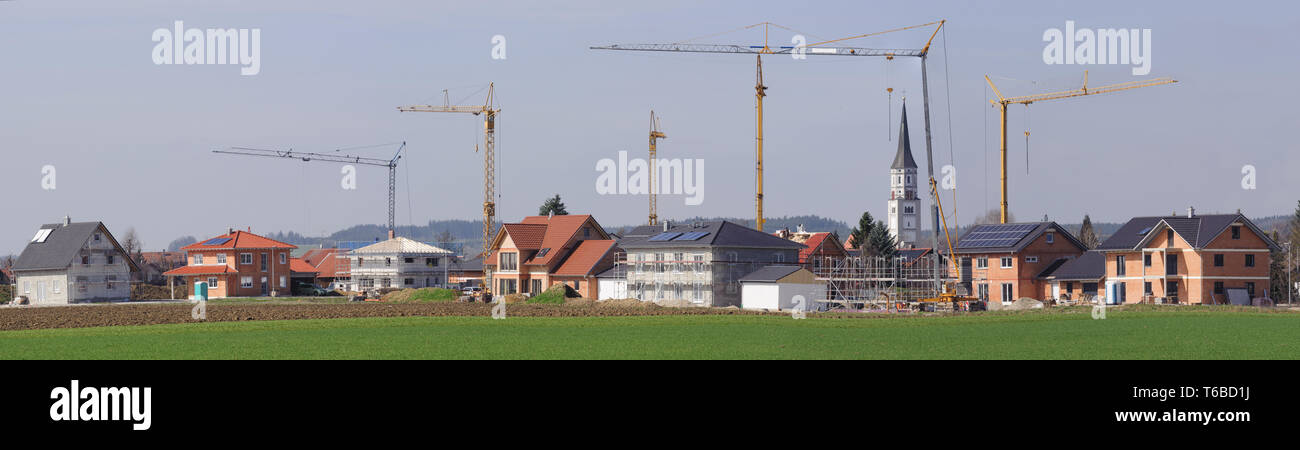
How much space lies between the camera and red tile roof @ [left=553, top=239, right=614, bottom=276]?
92812mm

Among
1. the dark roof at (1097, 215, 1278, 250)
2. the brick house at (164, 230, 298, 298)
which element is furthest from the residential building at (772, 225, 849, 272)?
the brick house at (164, 230, 298, 298)

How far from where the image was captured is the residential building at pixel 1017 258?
283 ft

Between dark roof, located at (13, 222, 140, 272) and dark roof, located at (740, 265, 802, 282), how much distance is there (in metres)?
53.7

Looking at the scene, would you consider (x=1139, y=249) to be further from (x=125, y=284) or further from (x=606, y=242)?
(x=125, y=284)

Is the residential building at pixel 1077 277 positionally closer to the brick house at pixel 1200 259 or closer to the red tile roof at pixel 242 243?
the brick house at pixel 1200 259

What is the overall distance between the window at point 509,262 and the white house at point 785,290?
26.5 metres

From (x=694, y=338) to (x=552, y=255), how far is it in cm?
5616

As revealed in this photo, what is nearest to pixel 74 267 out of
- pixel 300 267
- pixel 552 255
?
pixel 552 255

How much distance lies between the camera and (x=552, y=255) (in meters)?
96.4

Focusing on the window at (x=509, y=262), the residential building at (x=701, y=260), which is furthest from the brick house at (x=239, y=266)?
the residential building at (x=701, y=260)

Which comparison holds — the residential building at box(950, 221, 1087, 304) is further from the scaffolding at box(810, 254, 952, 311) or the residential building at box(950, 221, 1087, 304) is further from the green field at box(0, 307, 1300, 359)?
the green field at box(0, 307, 1300, 359)
